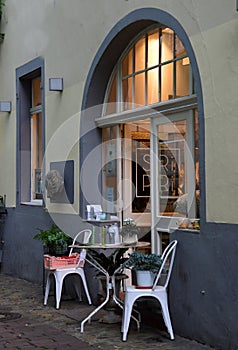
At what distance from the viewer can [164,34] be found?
22.1 feet

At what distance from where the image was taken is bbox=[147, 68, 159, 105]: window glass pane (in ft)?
22.6

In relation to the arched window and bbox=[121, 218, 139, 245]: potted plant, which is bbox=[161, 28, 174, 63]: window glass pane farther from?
bbox=[121, 218, 139, 245]: potted plant

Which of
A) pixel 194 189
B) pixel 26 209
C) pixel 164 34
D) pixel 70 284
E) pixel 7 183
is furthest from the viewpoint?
pixel 7 183

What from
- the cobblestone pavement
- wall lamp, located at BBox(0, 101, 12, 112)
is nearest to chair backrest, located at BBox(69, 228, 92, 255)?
the cobblestone pavement

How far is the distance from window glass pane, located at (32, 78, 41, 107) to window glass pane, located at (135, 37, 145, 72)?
2994 mm

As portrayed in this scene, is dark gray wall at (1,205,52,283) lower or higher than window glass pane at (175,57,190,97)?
lower

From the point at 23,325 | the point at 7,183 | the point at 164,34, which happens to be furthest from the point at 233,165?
the point at 7,183

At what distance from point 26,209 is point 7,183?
1105 millimetres

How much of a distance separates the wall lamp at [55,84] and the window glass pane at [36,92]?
1.50 metres

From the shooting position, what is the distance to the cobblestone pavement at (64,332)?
556 centimetres

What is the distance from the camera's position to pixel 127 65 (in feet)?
24.6

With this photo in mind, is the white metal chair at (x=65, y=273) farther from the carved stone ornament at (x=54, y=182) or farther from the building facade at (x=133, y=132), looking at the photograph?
the carved stone ornament at (x=54, y=182)

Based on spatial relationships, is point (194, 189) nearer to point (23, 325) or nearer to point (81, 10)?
point (23, 325)

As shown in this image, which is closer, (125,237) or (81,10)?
(125,237)
